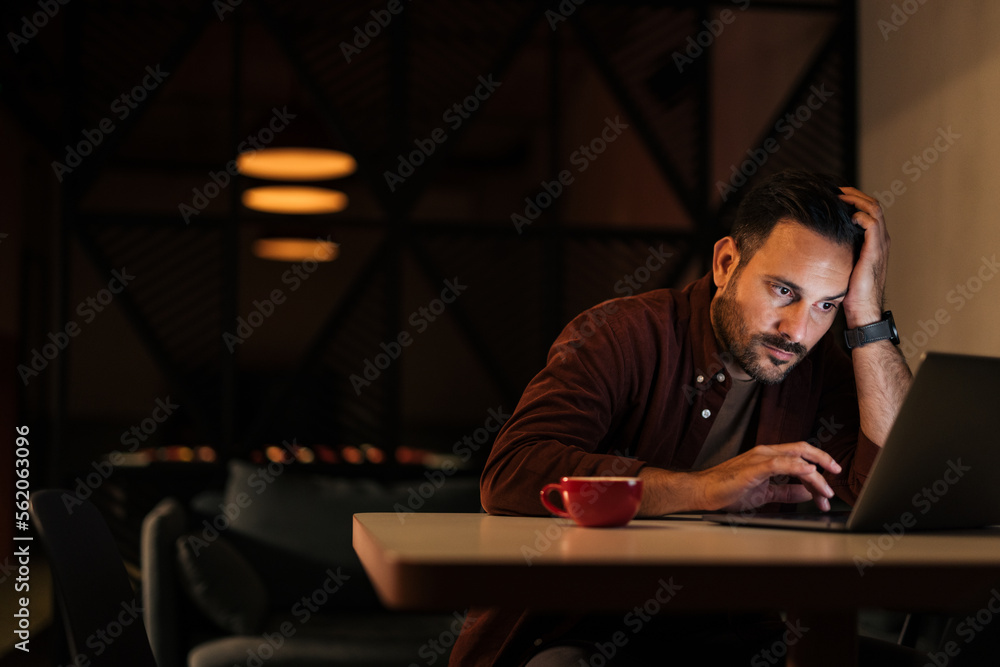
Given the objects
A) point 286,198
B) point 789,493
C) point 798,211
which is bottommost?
point 789,493

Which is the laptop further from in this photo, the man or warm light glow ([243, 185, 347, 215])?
warm light glow ([243, 185, 347, 215])

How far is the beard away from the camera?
177 centimetres

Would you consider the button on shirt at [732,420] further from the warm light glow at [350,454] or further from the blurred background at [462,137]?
the warm light glow at [350,454]

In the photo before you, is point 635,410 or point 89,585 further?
point 635,410

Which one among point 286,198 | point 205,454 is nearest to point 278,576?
point 205,454

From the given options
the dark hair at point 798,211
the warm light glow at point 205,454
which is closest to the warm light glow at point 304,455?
the warm light glow at point 205,454

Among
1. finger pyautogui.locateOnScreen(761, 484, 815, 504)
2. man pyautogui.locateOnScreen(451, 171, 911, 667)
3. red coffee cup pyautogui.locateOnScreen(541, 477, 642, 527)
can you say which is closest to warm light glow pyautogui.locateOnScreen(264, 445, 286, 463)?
man pyautogui.locateOnScreen(451, 171, 911, 667)

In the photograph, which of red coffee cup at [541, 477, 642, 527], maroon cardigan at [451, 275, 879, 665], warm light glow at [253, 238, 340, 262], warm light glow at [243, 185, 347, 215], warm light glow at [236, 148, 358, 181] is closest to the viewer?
red coffee cup at [541, 477, 642, 527]

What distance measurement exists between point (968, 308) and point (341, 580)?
2351 millimetres

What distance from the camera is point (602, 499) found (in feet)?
4.00

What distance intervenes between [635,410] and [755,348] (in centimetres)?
25

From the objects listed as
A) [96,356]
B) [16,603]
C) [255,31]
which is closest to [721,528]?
[16,603]

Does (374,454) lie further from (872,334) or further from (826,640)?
(826,640)

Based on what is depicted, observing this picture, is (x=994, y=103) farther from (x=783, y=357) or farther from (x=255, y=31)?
(x=255, y=31)
